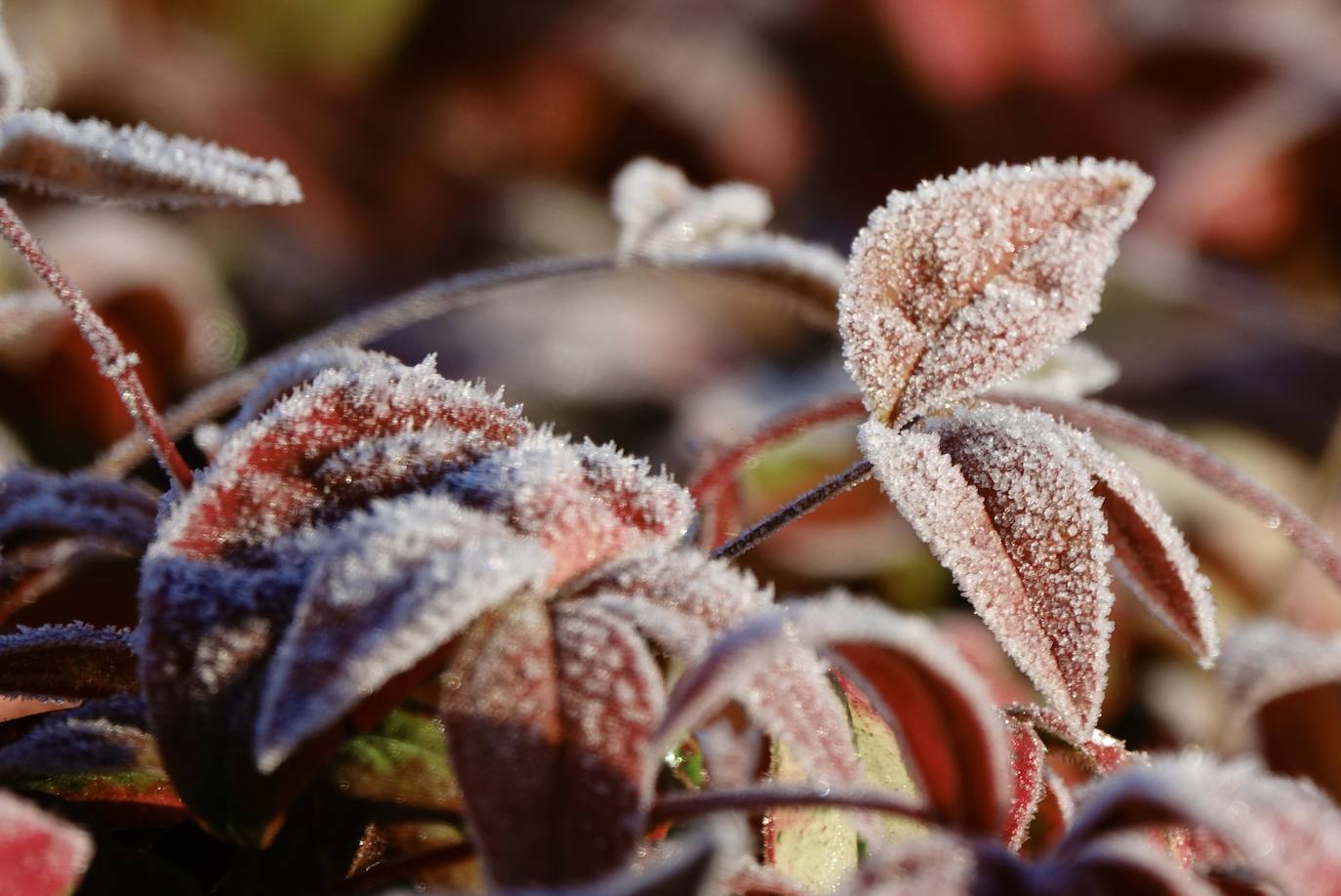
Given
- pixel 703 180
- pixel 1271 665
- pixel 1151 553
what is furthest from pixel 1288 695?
pixel 703 180


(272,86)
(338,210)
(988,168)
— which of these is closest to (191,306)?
(338,210)

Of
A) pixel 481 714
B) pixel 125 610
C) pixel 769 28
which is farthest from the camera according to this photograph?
pixel 769 28

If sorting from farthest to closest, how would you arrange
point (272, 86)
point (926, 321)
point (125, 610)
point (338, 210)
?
point (272, 86)
point (338, 210)
point (125, 610)
point (926, 321)

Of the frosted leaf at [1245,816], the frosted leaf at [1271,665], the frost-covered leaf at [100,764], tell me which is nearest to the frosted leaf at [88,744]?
the frost-covered leaf at [100,764]

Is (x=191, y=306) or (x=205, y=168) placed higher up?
(x=191, y=306)

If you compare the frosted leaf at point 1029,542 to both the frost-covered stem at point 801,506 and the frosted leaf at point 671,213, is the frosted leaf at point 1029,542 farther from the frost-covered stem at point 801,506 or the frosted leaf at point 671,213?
the frosted leaf at point 671,213

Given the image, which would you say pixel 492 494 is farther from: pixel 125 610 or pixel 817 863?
pixel 125 610

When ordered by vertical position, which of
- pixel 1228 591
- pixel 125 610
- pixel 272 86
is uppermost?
pixel 272 86

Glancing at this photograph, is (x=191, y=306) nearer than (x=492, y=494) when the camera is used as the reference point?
No
